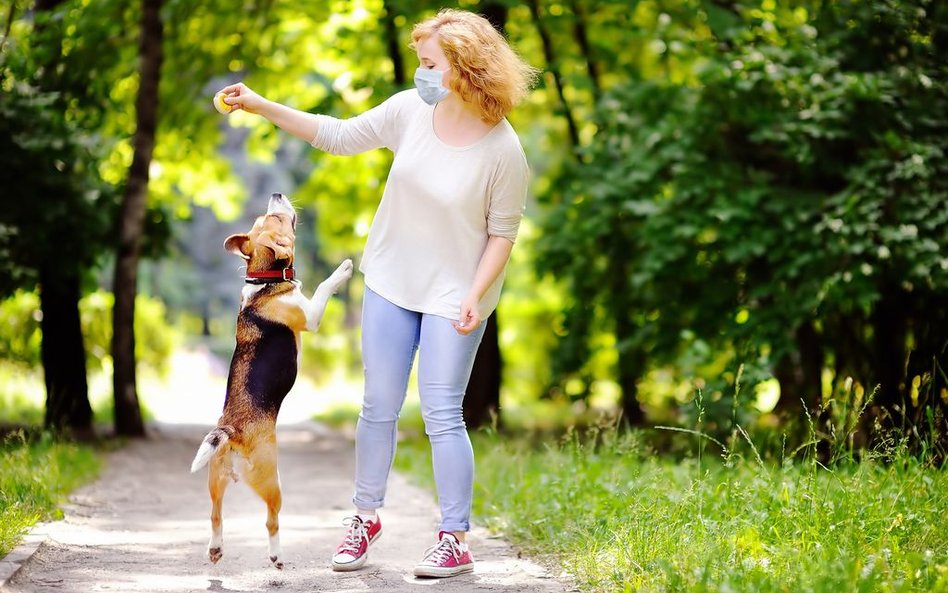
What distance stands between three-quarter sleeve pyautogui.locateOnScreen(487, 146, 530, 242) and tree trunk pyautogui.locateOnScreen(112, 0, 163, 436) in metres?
7.02

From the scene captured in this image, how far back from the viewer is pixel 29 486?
5812 mm

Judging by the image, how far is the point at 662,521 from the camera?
4.66 meters

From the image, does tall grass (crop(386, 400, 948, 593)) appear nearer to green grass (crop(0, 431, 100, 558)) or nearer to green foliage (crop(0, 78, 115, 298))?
green grass (crop(0, 431, 100, 558))

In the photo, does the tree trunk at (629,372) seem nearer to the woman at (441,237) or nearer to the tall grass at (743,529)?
the tall grass at (743,529)

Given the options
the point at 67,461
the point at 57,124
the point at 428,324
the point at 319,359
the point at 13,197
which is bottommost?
the point at 319,359

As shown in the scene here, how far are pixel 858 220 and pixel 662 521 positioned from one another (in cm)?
458

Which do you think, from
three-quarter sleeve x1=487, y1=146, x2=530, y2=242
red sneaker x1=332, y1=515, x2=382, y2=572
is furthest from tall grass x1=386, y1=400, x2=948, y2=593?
three-quarter sleeve x1=487, y1=146, x2=530, y2=242

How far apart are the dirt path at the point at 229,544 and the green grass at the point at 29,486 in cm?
11

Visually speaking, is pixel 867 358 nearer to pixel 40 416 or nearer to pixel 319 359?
pixel 40 416

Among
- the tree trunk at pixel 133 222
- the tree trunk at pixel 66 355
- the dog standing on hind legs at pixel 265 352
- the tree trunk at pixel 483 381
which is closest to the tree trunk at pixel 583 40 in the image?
the tree trunk at pixel 483 381

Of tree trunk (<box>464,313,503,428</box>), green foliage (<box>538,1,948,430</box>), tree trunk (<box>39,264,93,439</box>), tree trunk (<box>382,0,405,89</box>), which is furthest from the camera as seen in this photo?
tree trunk (<box>464,313,503,428</box>)

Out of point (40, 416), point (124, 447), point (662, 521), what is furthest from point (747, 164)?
point (40, 416)

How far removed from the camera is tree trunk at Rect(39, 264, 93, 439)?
34.9 ft

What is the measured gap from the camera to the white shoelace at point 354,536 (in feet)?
15.5
